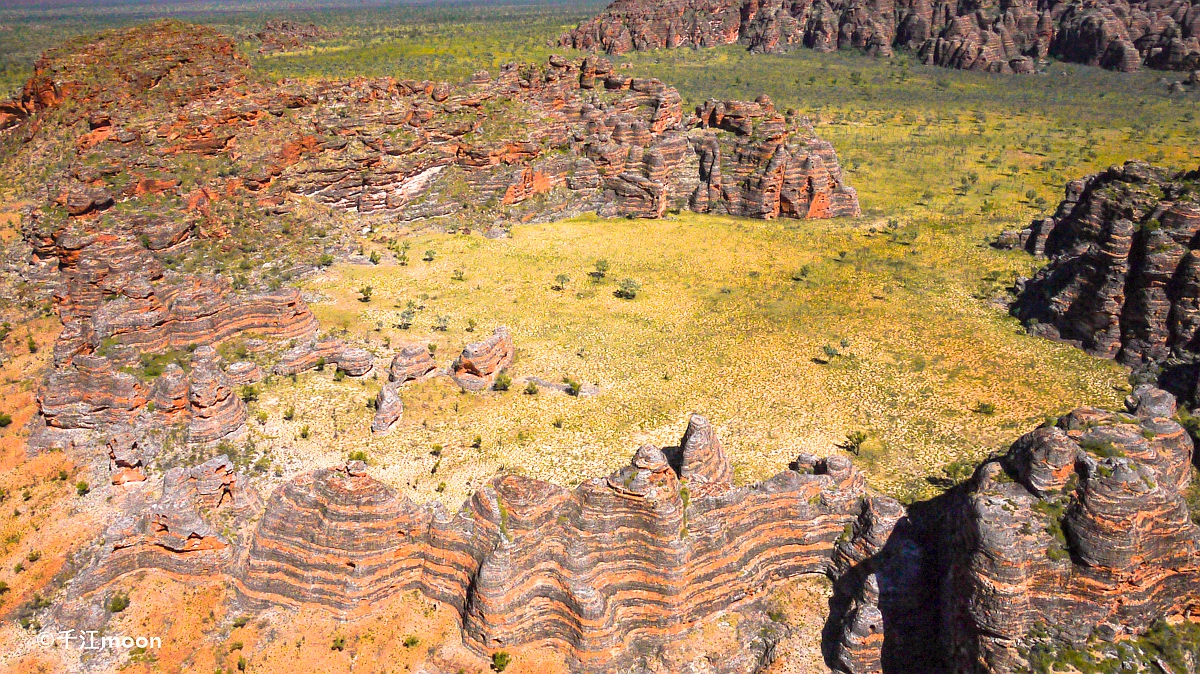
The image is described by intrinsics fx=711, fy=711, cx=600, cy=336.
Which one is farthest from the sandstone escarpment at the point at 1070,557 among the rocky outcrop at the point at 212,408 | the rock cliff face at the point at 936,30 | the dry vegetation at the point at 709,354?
the rock cliff face at the point at 936,30

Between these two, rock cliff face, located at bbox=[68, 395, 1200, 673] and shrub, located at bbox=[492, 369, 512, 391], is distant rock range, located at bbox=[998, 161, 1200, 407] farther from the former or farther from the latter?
shrub, located at bbox=[492, 369, 512, 391]

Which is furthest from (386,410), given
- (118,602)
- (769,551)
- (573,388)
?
(769,551)

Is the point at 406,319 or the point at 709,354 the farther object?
the point at 406,319

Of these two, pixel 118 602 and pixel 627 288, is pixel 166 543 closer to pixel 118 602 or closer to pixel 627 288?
pixel 118 602

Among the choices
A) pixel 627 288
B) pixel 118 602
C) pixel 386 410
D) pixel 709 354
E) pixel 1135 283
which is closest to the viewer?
pixel 118 602

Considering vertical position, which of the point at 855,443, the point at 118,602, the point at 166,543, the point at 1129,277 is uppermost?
the point at 1129,277

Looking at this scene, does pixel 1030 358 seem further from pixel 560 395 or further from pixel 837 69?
pixel 837 69
